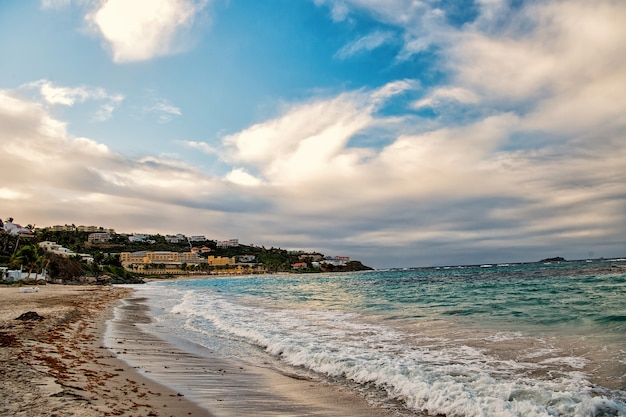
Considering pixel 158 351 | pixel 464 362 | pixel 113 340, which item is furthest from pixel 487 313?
pixel 113 340

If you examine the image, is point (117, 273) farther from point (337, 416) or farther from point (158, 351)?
point (337, 416)

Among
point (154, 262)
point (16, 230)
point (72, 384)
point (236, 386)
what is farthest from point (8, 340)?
point (154, 262)

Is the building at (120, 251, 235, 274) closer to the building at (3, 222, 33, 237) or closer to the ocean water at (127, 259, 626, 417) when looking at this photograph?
the building at (3, 222, 33, 237)

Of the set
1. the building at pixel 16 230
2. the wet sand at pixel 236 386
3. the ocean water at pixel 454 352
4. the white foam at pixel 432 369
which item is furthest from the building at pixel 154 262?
the wet sand at pixel 236 386

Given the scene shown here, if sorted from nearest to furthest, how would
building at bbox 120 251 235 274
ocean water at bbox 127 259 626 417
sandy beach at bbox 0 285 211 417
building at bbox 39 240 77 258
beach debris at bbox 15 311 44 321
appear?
sandy beach at bbox 0 285 211 417
ocean water at bbox 127 259 626 417
beach debris at bbox 15 311 44 321
building at bbox 39 240 77 258
building at bbox 120 251 235 274

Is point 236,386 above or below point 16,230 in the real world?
below

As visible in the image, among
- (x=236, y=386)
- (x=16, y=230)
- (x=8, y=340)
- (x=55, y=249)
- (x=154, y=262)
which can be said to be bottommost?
(x=154, y=262)

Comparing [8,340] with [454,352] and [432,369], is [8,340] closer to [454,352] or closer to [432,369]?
[432,369]

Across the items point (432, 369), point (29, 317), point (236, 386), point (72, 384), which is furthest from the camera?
point (29, 317)

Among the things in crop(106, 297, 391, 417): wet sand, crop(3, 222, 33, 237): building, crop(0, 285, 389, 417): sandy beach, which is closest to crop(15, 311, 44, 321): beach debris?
crop(0, 285, 389, 417): sandy beach

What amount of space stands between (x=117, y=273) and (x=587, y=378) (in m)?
116

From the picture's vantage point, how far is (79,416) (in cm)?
533

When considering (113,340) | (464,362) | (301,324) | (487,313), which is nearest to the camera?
(464,362)

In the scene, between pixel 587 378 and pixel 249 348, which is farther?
pixel 249 348
